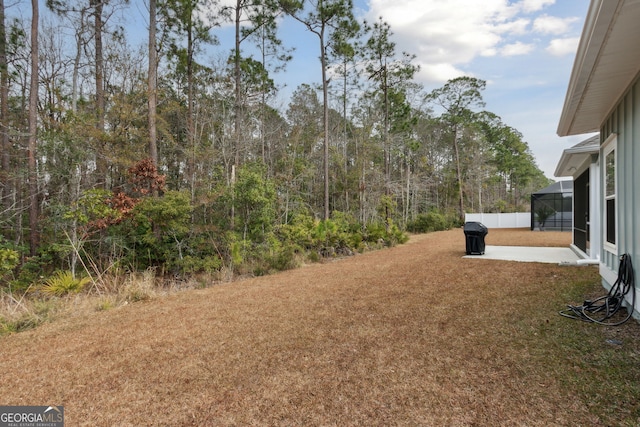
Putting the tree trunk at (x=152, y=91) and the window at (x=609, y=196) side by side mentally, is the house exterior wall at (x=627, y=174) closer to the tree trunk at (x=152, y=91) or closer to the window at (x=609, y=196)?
the window at (x=609, y=196)

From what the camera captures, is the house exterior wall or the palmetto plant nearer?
the house exterior wall

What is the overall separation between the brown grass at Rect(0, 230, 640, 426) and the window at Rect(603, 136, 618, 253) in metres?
0.93

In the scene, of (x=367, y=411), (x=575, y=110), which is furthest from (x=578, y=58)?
(x=367, y=411)

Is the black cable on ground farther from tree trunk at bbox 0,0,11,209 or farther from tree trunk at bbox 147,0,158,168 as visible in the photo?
tree trunk at bbox 0,0,11,209

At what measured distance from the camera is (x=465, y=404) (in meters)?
1.83

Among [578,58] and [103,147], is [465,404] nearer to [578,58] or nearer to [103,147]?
[578,58]

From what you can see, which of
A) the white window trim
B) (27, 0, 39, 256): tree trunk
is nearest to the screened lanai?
the white window trim

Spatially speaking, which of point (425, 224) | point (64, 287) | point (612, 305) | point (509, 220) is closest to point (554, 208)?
point (509, 220)

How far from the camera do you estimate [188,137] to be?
1198 cm

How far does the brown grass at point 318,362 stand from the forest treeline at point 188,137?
3.08 metres

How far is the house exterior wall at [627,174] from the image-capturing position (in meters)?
2.90

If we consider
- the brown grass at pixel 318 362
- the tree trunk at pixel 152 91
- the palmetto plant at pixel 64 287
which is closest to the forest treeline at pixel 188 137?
the tree trunk at pixel 152 91

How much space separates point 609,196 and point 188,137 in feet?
41.1

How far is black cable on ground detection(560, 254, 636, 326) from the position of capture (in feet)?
10.2
